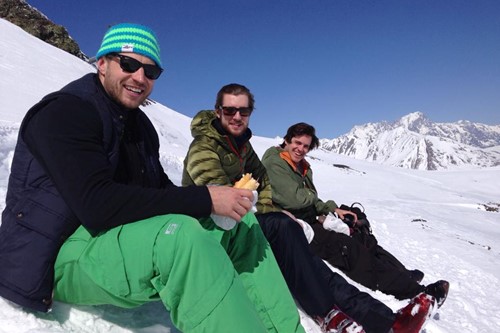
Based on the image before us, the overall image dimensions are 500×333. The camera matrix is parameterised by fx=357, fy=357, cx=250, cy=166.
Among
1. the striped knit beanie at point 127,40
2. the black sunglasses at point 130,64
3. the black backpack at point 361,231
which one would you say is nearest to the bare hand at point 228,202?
the black sunglasses at point 130,64

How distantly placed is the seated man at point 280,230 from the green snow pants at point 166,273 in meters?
0.73

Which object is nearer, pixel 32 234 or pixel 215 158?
pixel 32 234

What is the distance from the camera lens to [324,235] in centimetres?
499

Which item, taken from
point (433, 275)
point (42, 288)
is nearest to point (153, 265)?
point (42, 288)

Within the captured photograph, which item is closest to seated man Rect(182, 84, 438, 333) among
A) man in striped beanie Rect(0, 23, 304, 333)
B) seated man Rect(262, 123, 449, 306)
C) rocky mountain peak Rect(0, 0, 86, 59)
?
seated man Rect(262, 123, 449, 306)

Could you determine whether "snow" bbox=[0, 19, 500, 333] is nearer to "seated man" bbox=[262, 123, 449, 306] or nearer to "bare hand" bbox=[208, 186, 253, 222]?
"seated man" bbox=[262, 123, 449, 306]

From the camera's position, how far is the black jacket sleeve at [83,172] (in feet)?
6.35

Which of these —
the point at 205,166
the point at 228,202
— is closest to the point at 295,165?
the point at 205,166

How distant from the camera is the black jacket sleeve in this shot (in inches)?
76.2

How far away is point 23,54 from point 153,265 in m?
24.0

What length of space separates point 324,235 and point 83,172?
12.3 feet

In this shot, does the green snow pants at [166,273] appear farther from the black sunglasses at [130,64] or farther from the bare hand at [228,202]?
the black sunglasses at [130,64]

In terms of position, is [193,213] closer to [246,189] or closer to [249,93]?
[246,189]

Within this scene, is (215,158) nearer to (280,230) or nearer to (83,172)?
(280,230)
